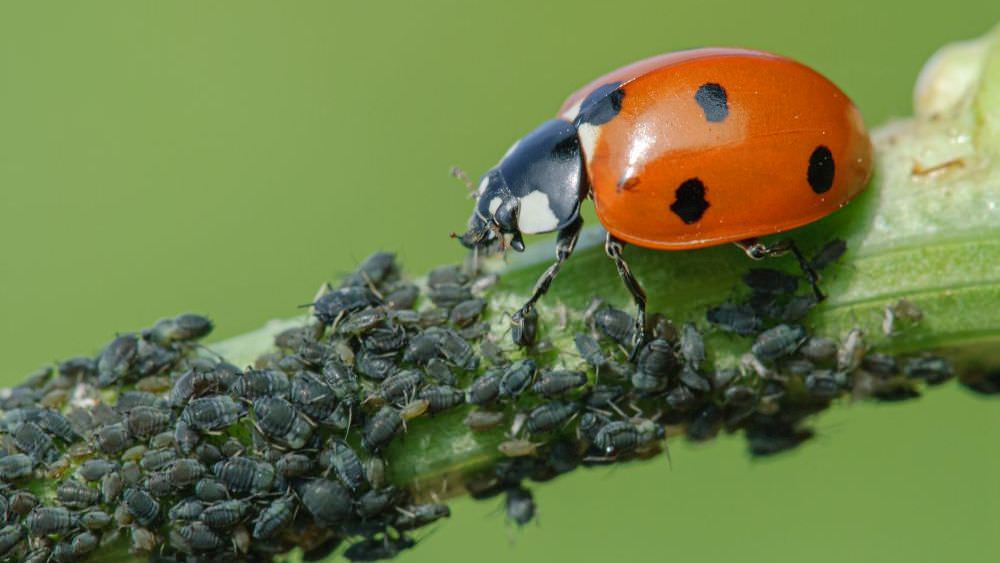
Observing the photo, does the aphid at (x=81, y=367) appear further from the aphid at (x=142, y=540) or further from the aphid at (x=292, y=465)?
the aphid at (x=292, y=465)

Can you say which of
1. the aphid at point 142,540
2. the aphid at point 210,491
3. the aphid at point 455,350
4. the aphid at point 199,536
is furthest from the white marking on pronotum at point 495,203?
the aphid at point 142,540

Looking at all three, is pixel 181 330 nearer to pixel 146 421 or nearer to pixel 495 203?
pixel 146 421

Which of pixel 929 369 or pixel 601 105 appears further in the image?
pixel 601 105

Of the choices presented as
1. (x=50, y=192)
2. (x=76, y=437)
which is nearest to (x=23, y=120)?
(x=50, y=192)

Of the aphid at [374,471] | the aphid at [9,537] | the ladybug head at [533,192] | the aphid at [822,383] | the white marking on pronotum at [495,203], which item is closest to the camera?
the aphid at [9,537]

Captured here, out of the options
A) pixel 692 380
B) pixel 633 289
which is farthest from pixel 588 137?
pixel 692 380

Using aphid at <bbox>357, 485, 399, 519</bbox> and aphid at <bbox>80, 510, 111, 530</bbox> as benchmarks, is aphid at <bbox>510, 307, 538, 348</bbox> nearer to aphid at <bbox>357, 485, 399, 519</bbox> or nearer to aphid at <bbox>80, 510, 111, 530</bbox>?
aphid at <bbox>357, 485, 399, 519</bbox>

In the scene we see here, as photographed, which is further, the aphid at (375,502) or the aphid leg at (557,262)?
the aphid leg at (557,262)

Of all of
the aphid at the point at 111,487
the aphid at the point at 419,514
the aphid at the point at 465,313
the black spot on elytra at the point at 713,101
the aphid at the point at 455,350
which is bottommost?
the aphid at the point at 419,514
